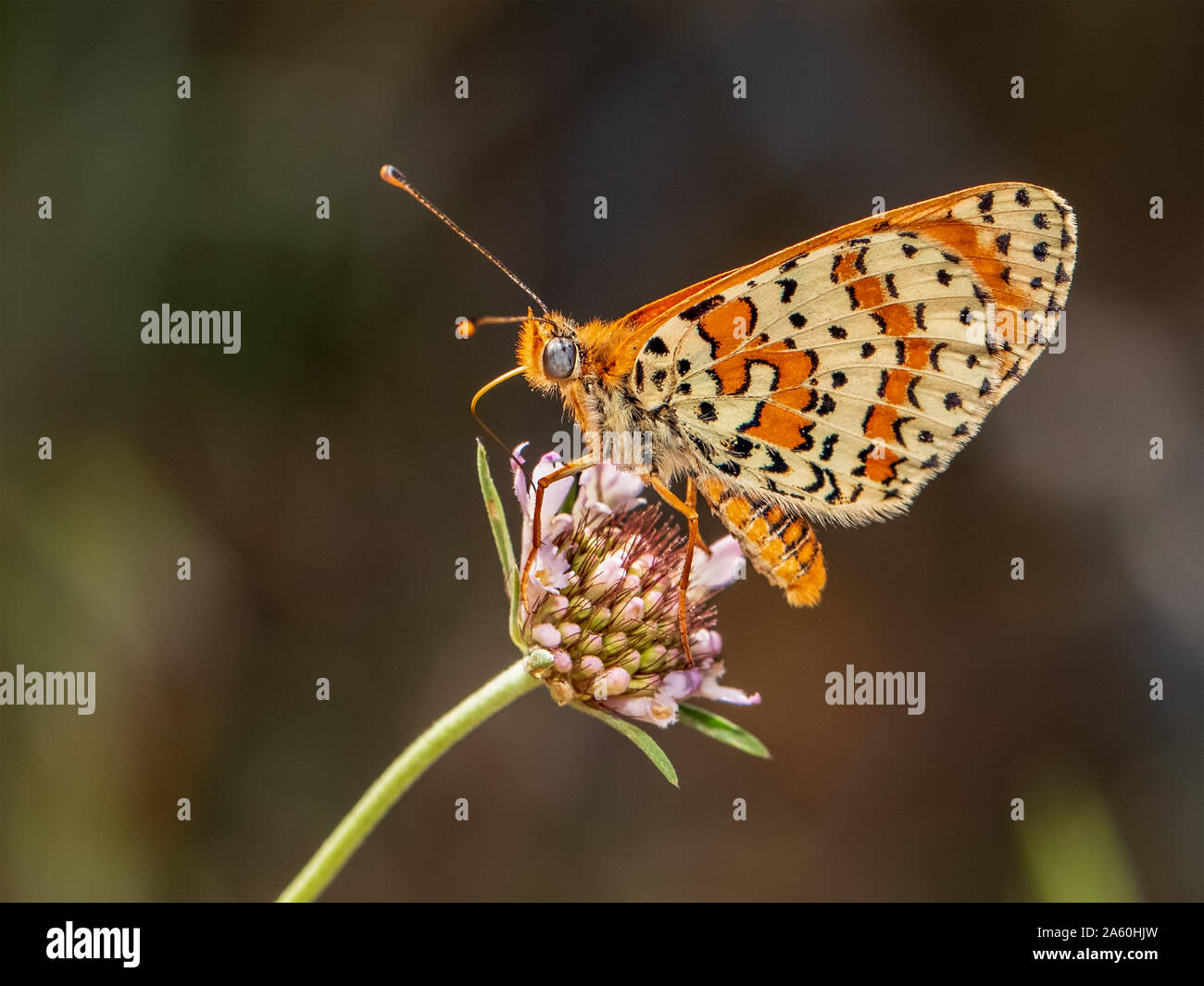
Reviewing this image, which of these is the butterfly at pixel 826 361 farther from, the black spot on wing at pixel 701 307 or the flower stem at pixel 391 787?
the flower stem at pixel 391 787

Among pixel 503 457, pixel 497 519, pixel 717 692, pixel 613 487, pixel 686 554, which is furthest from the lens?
pixel 503 457

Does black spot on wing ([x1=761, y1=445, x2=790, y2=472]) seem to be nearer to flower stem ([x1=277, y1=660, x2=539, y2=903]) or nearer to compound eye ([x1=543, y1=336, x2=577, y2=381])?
compound eye ([x1=543, y1=336, x2=577, y2=381])

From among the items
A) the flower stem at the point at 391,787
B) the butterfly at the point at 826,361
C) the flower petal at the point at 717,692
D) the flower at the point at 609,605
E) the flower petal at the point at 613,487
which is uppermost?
the butterfly at the point at 826,361

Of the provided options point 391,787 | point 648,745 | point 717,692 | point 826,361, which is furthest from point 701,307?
point 391,787

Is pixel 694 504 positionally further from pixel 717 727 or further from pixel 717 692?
pixel 717 727

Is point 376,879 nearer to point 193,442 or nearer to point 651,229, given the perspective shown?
point 193,442

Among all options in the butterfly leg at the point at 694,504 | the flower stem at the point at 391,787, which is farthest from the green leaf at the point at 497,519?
the butterfly leg at the point at 694,504
